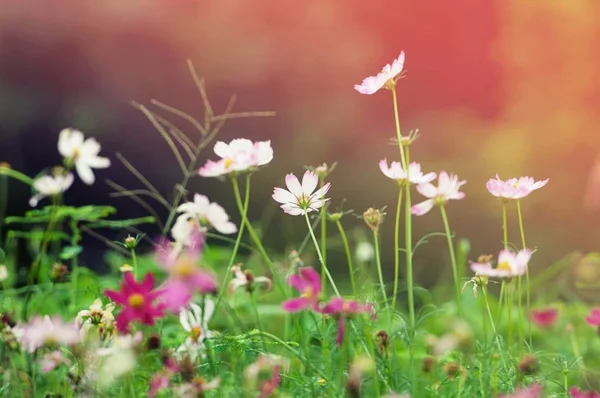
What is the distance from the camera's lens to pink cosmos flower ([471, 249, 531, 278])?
2.33 feet

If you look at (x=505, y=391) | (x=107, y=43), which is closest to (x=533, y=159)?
(x=107, y=43)

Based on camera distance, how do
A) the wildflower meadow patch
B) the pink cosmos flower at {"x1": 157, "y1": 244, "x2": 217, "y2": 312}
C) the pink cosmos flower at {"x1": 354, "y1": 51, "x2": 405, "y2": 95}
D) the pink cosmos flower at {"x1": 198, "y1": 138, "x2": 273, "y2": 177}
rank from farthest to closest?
the pink cosmos flower at {"x1": 354, "y1": 51, "x2": 405, "y2": 95} → the pink cosmos flower at {"x1": 198, "y1": 138, "x2": 273, "y2": 177} → the wildflower meadow patch → the pink cosmos flower at {"x1": 157, "y1": 244, "x2": 217, "y2": 312}

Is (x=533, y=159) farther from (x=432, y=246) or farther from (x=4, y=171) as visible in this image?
(x=4, y=171)

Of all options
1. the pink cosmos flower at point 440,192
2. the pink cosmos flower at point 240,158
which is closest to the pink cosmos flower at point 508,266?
the pink cosmos flower at point 440,192

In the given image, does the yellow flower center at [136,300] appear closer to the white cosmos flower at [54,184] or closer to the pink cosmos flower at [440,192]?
the white cosmos flower at [54,184]

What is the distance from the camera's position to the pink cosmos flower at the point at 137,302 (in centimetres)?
67

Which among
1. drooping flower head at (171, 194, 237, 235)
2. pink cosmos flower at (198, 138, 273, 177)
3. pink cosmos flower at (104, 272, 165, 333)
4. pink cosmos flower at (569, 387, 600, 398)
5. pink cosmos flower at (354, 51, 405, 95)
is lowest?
pink cosmos flower at (569, 387, 600, 398)

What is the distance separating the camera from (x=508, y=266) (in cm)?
74

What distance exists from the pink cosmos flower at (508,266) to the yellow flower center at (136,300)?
0.29 m

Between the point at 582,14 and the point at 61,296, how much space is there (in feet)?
6.41

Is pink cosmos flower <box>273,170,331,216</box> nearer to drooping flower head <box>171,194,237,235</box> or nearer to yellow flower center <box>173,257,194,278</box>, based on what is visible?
drooping flower head <box>171,194,237,235</box>

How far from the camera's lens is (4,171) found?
109 cm

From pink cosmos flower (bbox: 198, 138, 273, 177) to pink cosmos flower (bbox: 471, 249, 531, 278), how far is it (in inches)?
9.0

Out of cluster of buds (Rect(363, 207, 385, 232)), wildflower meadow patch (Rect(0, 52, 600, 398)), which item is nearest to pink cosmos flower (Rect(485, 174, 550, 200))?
wildflower meadow patch (Rect(0, 52, 600, 398))
